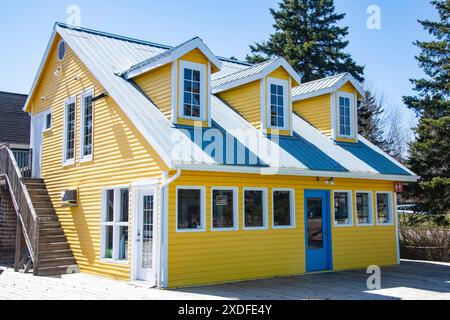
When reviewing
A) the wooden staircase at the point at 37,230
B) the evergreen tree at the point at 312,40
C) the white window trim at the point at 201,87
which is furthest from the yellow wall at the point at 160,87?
the evergreen tree at the point at 312,40

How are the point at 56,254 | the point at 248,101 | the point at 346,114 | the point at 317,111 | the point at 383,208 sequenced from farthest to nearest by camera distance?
the point at 317,111 < the point at 346,114 < the point at 383,208 < the point at 248,101 < the point at 56,254

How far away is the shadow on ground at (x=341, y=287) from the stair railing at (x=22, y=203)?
5.02m

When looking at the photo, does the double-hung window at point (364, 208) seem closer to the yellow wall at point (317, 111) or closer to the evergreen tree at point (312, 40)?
the yellow wall at point (317, 111)

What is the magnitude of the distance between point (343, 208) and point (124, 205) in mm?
6207

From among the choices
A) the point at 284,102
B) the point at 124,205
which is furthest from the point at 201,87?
the point at 124,205

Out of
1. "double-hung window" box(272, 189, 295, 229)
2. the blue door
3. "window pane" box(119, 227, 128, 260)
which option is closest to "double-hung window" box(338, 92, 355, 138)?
the blue door

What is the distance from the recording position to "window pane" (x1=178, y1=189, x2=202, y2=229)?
10.9 metres

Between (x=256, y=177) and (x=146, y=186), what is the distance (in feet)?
8.97

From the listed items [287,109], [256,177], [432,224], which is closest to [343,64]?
[432,224]

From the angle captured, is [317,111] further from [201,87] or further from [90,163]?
[90,163]

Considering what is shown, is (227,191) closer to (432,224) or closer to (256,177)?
(256,177)

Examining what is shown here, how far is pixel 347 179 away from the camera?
554 inches

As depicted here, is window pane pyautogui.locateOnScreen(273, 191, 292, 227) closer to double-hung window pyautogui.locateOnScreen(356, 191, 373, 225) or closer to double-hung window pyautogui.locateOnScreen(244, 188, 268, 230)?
double-hung window pyautogui.locateOnScreen(244, 188, 268, 230)

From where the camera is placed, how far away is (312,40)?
29.9 m
